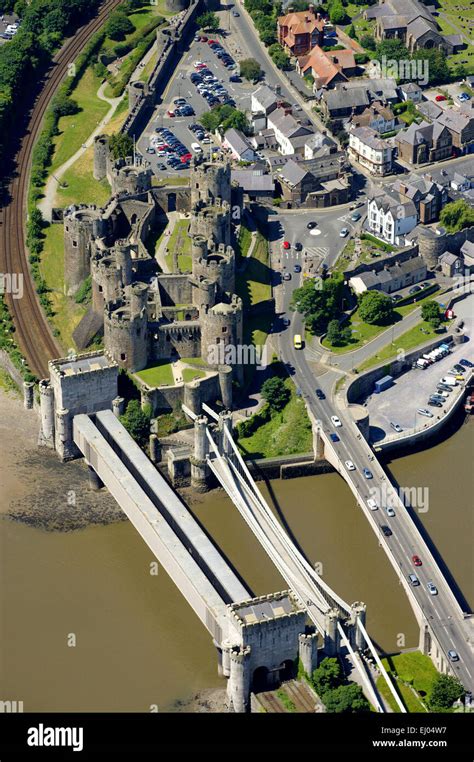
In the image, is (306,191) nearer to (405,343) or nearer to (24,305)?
(405,343)

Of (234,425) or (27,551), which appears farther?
(234,425)

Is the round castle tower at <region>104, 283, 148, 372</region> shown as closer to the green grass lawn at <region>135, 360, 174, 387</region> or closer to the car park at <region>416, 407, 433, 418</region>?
the green grass lawn at <region>135, 360, 174, 387</region>

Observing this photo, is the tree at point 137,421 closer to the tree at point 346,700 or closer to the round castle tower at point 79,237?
the round castle tower at point 79,237

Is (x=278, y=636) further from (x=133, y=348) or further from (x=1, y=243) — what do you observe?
(x=1, y=243)

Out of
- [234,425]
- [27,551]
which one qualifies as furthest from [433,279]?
[27,551]

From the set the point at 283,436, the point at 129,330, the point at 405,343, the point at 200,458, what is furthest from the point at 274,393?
the point at 405,343

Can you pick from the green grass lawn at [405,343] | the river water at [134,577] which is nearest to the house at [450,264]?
the green grass lawn at [405,343]
